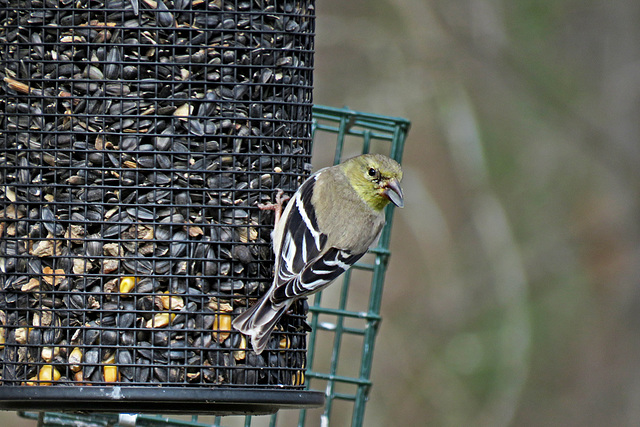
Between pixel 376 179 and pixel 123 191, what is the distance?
2080mm

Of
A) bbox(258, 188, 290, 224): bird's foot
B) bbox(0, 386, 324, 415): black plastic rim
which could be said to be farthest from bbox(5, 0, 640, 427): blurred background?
bbox(0, 386, 324, 415): black plastic rim

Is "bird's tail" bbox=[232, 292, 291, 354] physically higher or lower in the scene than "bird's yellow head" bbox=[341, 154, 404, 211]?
lower

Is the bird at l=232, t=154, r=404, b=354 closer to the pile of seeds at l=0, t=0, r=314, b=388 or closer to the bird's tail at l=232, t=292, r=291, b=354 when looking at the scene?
the bird's tail at l=232, t=292, r=291, b=354

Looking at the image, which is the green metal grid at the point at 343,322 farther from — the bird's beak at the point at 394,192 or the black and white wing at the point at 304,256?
the black and white wing at the point at 304,256

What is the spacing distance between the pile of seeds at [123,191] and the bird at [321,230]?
0.79 feet

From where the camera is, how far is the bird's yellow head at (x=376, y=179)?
693cm

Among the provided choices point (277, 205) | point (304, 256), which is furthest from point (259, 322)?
point (277, 205)

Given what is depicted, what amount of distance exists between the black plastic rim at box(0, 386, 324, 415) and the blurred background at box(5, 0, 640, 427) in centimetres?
622

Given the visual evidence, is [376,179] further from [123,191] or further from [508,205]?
[508,205]

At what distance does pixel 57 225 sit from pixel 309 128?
1.81 meters

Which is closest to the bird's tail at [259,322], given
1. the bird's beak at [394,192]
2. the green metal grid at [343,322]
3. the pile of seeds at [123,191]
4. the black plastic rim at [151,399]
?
the pile of seeds at [123,191]

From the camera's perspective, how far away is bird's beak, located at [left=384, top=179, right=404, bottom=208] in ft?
22.4

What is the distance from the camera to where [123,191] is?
5.64 meters

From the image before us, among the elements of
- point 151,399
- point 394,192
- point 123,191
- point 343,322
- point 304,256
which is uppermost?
point 394,192
